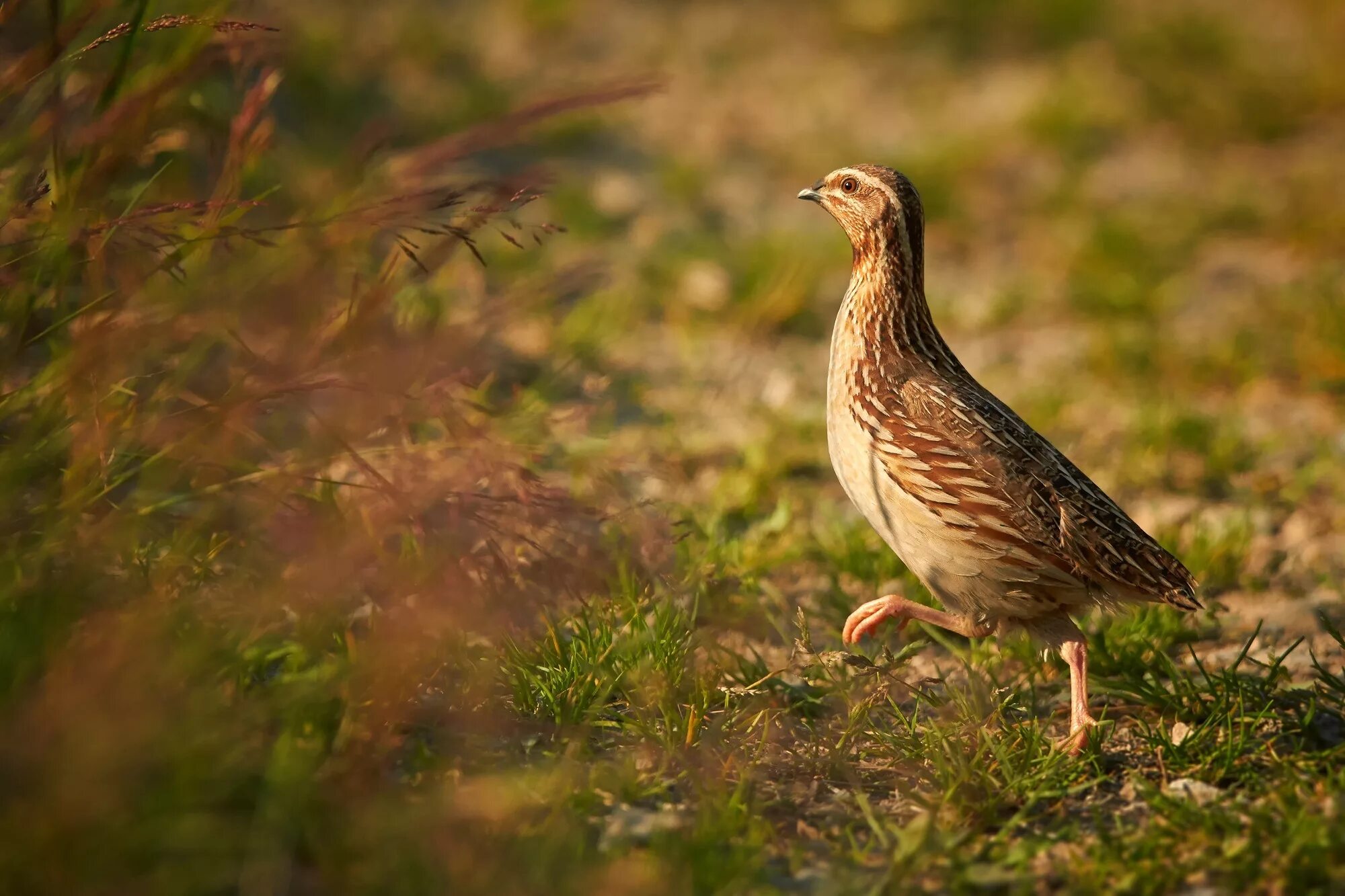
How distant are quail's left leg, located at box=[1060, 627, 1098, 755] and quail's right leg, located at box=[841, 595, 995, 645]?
0.84 ft

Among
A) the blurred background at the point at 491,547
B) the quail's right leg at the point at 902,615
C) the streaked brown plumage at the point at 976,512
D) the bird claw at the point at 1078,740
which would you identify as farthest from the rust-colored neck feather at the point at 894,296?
the bird claw at the point at 1078,740

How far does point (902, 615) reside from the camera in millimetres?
4180

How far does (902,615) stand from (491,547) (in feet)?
4.41

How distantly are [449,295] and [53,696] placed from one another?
421cm

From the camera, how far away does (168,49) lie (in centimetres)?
455

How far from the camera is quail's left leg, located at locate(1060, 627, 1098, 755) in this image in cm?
372

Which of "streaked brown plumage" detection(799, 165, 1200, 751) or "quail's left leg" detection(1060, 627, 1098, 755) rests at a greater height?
"streaked brown plumage" detection(799, 165, 1200, 751)

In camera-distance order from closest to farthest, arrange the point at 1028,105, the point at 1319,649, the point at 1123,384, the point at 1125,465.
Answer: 1. the point at 1319,649
2. the point at 1125,465
3. the point at 1123,384
4. the point at 1028,105

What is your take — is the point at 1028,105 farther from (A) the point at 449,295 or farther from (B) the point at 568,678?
(B) the point at 568,678

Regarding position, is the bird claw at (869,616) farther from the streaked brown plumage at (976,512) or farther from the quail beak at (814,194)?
the quail beak at (814,194)

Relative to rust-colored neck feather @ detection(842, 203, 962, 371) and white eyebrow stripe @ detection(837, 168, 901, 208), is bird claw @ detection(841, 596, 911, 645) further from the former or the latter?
white eyebrow stripe @ detection(837, 168, 901, 208)

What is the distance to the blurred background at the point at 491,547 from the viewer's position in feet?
9.99

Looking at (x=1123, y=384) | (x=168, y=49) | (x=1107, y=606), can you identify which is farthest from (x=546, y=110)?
(x=1123, y=384)

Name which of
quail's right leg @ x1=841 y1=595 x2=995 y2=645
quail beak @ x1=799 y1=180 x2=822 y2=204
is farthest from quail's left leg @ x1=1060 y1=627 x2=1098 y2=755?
quail beak @ x1=799 y1=180 x2=822 y2=204
